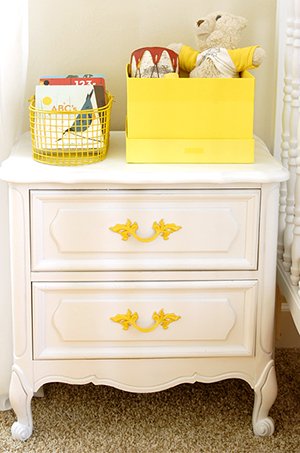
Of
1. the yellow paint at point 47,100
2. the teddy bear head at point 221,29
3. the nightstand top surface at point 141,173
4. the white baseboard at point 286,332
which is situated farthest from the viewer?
the white baseboard at point 286,332

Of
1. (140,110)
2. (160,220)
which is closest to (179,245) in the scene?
(160,220)

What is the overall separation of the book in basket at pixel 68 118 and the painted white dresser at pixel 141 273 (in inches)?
2.9

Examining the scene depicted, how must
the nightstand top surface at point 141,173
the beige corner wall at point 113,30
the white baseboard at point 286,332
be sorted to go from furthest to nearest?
the white baseboard at point 286,332
the beige corner wall at point 113,30
the nightstand top surface at point 141,173

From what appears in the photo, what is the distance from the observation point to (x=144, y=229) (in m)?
1.81

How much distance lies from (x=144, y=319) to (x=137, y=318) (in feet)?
0.06

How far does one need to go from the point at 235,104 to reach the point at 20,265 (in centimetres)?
62

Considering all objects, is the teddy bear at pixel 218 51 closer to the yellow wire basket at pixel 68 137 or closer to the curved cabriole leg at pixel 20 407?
the yellow wire basket at pixel 68 137

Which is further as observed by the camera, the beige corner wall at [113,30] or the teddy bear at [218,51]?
the beige corner wall at [113,30]

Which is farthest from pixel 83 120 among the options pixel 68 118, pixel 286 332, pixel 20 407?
pixel 286 332

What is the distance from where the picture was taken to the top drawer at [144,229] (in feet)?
5.88

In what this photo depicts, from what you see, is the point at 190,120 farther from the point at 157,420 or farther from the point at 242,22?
the point at 157,420

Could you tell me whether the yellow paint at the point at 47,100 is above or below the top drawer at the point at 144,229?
above

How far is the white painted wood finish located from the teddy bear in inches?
A: 3.7

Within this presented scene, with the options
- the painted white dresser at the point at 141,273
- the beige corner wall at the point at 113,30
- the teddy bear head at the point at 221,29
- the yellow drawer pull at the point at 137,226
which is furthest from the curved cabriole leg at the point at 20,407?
the teddy bear head at the point at 221,29
